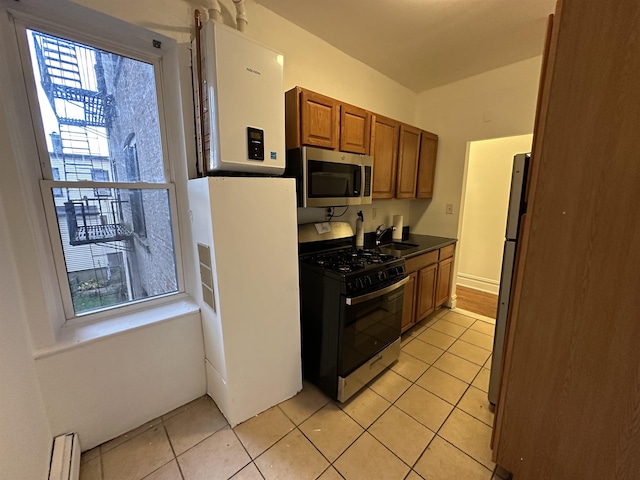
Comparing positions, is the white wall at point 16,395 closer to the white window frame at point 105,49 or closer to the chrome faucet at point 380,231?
the white window frame at point 105,49

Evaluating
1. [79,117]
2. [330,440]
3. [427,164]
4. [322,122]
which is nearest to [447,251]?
[427,164]

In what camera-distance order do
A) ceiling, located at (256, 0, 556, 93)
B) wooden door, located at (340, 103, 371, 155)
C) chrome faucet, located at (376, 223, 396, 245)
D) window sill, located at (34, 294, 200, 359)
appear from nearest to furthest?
window sill, located at (34, 294, 200, 359), ceiling, located at (256, 0, 556, 93), wooden door, located at (340, 103, 371, 155), chrome faucet, located at (376, 223, 396, 245)

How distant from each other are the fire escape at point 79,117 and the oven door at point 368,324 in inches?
60.9

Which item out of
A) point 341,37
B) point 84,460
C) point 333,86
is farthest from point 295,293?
point 341,37

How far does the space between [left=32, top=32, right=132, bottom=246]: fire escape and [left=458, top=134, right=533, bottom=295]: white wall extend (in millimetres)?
3785

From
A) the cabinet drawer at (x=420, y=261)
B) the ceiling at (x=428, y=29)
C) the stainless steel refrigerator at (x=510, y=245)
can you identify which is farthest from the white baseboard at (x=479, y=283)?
the ceiling at (x=428, y=29)

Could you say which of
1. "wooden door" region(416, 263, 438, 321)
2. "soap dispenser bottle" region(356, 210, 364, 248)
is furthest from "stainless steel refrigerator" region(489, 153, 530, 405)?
"soap dispenser bottle" region(356, 210, 364, 248)

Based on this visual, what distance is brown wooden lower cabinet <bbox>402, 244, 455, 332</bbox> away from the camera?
2.42 metres

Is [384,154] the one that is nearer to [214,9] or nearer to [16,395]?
[214,9]

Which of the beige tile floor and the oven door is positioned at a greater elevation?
the oven door

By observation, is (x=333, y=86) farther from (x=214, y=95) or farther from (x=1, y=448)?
(x=1, y=448)

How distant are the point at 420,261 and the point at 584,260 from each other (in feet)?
4.98

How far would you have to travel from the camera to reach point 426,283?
2.62 m

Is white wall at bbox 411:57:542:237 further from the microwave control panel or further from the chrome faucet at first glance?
the microwave control panel
